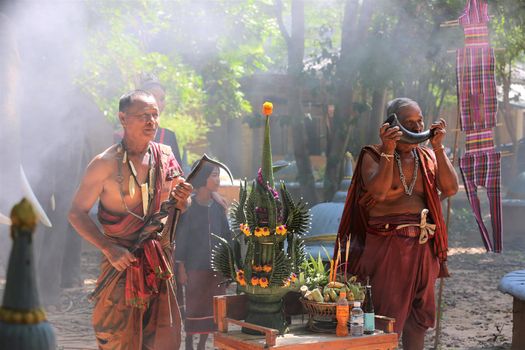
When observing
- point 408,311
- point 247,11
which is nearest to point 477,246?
point 247,11

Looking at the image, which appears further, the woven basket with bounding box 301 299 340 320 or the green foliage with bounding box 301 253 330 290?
the green foliage with bounding box 301 253 330 290

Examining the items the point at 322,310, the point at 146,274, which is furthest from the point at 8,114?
the point at 322,310

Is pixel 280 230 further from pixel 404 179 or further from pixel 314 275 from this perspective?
pixel 404 179

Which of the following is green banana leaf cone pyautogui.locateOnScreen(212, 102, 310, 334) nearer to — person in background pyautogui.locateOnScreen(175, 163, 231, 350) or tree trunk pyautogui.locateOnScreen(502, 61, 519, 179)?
person in background pyautogui.locateOnScreen(175, 163, 231, 350)

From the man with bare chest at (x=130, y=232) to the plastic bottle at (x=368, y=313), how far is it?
1.00 meters

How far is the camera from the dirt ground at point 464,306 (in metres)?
7.03

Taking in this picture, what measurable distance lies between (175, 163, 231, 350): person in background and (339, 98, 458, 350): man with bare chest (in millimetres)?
1426

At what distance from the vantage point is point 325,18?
26.0 metres

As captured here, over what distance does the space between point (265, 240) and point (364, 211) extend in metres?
0.82

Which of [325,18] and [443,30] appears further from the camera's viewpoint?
[325,18]

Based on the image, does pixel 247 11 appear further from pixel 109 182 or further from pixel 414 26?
pixel 109 182

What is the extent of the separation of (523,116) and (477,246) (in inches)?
605

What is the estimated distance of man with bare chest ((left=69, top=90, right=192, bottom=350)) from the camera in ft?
14.4

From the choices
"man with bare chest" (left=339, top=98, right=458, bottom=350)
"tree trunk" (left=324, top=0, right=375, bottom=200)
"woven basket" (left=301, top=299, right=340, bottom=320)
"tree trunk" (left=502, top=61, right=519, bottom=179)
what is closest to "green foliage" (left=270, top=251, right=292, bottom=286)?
"woven basket" (left=301, top=299, right=340, bottom=320)
